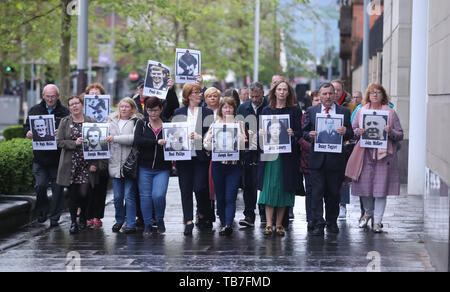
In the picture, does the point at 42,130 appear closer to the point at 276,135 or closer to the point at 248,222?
the point at 248,222

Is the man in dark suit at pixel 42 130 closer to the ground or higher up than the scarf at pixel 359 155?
higher up

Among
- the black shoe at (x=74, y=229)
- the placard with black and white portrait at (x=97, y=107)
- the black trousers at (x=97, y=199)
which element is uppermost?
the placard with black and white portrait at (x=97, y=107)

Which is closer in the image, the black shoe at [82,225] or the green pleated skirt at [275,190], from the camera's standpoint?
the green pleated skirt at [275,190]

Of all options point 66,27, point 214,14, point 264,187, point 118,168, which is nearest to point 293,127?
point 264,187

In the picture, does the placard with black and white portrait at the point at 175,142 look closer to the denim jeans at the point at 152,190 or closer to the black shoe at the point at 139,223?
the denim jeans at the point at 152,190

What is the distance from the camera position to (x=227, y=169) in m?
11.5

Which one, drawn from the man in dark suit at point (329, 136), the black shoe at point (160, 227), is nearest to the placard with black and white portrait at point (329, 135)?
the man in dark suit at point (329, 136)

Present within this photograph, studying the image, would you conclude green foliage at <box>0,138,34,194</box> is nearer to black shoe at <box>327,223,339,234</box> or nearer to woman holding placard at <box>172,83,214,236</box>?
woman holding placard at <box>172,83,214,236</box>

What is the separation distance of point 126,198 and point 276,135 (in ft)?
7.08

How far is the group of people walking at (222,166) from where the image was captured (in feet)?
37.4

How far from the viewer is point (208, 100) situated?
464 inches

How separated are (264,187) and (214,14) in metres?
31.5

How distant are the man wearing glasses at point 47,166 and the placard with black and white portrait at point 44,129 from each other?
15 centimetres

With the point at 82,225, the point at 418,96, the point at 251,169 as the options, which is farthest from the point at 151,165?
the point at 418,96
